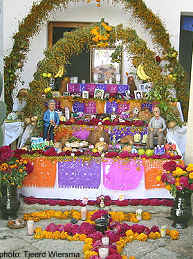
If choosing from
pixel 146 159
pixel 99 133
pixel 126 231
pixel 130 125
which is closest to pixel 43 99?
pixel 99 133

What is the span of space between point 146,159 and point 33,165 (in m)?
2.11

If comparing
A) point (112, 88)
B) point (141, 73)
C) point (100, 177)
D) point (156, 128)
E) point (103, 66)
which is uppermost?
point (103, 66)

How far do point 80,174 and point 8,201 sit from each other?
1.41m

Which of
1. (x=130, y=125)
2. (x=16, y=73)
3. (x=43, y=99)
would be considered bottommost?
(x=130, y=125)

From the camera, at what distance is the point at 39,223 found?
256 inches

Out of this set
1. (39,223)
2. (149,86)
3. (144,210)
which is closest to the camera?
(39,223)

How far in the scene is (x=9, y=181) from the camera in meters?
6.50

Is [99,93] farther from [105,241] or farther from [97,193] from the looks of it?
[105,241]

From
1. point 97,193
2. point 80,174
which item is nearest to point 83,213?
point 97,193

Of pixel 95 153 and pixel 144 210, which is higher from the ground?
pixel 95 153

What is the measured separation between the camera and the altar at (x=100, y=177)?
23.6ft

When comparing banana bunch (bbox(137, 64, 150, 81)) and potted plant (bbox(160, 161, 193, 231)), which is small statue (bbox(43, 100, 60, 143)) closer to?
banana bunch (bbox(137, 64, 150, 81))

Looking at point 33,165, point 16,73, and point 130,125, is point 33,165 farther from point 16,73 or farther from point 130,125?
point 16,73

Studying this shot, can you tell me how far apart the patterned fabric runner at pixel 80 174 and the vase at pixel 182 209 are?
5.07 feet
